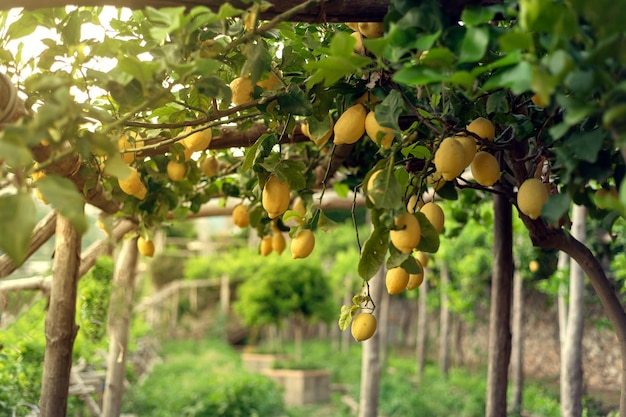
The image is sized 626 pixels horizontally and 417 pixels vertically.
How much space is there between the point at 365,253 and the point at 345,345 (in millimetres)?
10523

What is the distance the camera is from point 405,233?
882 mm

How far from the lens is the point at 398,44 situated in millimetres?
783

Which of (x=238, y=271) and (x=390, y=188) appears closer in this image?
(x=390, y=188)

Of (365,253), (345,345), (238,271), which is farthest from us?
(238,271)

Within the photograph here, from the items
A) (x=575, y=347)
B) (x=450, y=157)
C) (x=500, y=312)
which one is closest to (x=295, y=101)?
(x=450, y=157)

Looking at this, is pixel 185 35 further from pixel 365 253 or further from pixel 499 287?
pixel 499 287

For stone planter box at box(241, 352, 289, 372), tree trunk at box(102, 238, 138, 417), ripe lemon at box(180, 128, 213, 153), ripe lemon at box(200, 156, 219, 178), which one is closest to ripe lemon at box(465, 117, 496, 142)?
ripe lemon at box(180, 128, 213, 153)

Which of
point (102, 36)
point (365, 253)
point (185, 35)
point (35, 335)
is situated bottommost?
point (35, 335)

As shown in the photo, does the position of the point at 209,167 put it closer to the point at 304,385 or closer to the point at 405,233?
the point at 405,233

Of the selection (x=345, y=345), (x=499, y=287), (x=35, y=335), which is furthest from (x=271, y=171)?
(x=345, y=345)

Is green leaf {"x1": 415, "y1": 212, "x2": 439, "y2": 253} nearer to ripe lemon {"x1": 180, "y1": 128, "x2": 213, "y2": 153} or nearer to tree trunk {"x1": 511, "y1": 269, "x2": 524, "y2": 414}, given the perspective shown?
ripe lemon {"x1": 180, "y1": 128, "x2": 213, "y2": 153}

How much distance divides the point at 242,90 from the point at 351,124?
0.21m

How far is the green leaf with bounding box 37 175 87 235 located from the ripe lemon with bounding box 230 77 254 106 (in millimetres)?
470

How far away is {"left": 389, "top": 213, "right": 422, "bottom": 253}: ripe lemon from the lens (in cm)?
88
